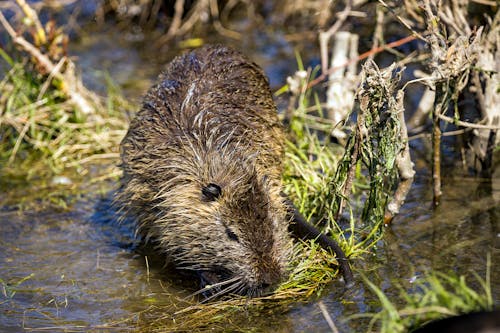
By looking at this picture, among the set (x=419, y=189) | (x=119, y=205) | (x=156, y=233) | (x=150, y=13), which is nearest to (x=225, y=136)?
(x=156, y=233)


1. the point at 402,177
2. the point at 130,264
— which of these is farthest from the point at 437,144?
the point at 130,264

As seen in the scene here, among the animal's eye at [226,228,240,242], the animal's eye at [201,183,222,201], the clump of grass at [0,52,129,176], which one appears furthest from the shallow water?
the clump of grass at [0,52,129,176]

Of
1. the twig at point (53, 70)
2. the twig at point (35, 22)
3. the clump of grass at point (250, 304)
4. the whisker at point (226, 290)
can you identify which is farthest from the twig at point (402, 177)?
the twig at point (35, 22)

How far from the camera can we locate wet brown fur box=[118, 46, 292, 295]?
3.69 metres

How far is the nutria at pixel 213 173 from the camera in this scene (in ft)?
12.1

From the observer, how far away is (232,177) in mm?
3834

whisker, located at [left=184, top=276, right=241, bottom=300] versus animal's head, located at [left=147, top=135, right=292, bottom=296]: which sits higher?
animal's head, located at [left=147, top=135, right=292, bottom=296]

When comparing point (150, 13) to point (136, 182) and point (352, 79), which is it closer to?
point (352, 79)

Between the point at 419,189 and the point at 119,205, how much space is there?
6.16 ft

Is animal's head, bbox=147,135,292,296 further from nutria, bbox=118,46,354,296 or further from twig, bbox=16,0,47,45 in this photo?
twig, bbox=16,0,47,45

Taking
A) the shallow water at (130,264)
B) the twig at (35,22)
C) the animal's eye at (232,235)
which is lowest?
the shallow water at (130,264)

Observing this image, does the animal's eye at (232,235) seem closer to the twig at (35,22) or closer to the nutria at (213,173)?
the nutria at (213,173)

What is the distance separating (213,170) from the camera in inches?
155

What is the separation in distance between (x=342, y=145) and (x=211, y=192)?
5.89 ft
